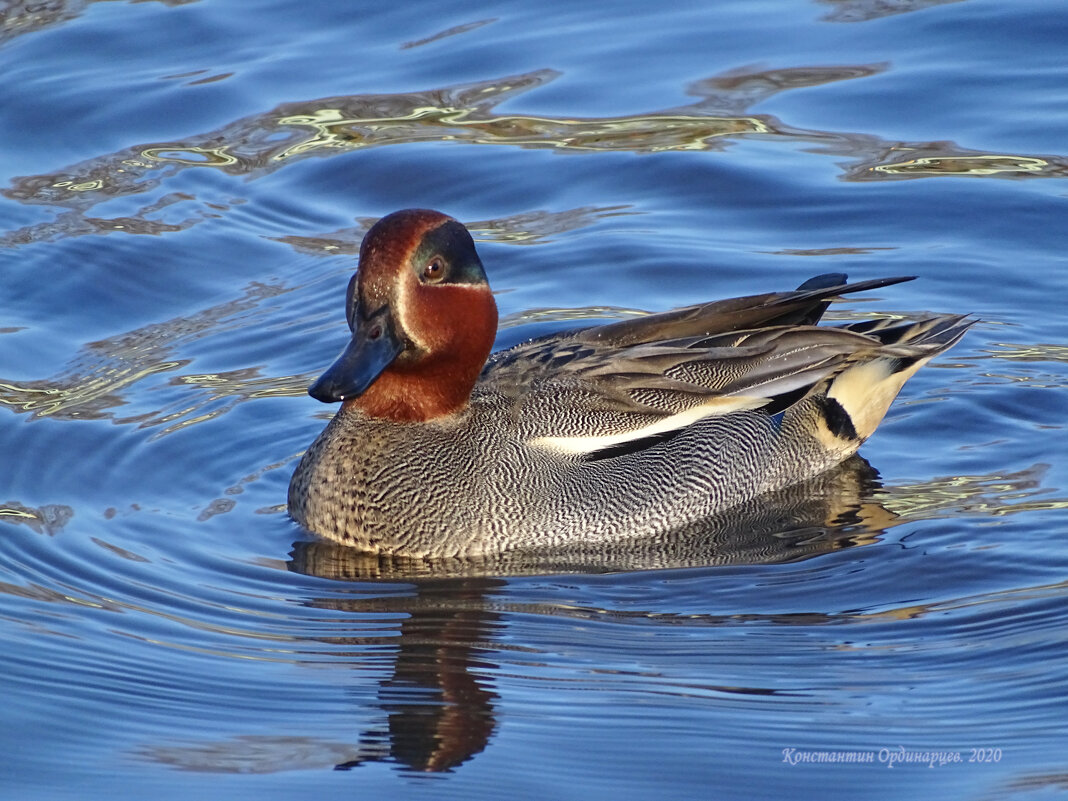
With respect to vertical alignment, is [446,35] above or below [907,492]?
above

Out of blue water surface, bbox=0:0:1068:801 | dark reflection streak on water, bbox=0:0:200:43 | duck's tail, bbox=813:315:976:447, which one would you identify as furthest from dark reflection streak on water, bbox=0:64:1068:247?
duck's tail, bbox=813:315:976:447

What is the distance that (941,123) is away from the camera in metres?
11.3

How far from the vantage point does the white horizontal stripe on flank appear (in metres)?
7.07

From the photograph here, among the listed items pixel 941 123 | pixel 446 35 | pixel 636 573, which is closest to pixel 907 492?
pixel 636 573

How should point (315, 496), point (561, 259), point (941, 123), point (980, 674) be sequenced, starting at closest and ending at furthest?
1. point (980, 674)
2. point (315, 496)
3. point (561, 259)
4. point (941, 123)

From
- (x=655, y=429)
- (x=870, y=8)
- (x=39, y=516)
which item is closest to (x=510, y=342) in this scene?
(x=655, y=429)

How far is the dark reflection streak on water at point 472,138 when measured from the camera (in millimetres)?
10688

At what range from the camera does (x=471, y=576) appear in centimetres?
666

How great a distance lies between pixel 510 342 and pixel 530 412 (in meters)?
1.90

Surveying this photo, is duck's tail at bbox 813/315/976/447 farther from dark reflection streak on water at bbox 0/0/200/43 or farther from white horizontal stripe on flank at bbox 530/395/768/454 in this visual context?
dark reflection streak on water at bbox 0/0/200/43

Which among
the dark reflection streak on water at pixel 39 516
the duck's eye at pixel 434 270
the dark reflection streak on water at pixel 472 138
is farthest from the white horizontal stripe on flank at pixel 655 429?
the dark reflection streak on water at pixel 472 138

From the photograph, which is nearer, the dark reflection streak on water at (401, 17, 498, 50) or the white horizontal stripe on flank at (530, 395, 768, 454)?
the white horizontal stripe on flank at (530, 395, 768, 454)

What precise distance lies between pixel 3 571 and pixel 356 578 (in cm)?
133

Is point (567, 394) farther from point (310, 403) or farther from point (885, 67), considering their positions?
point (885, 67)
